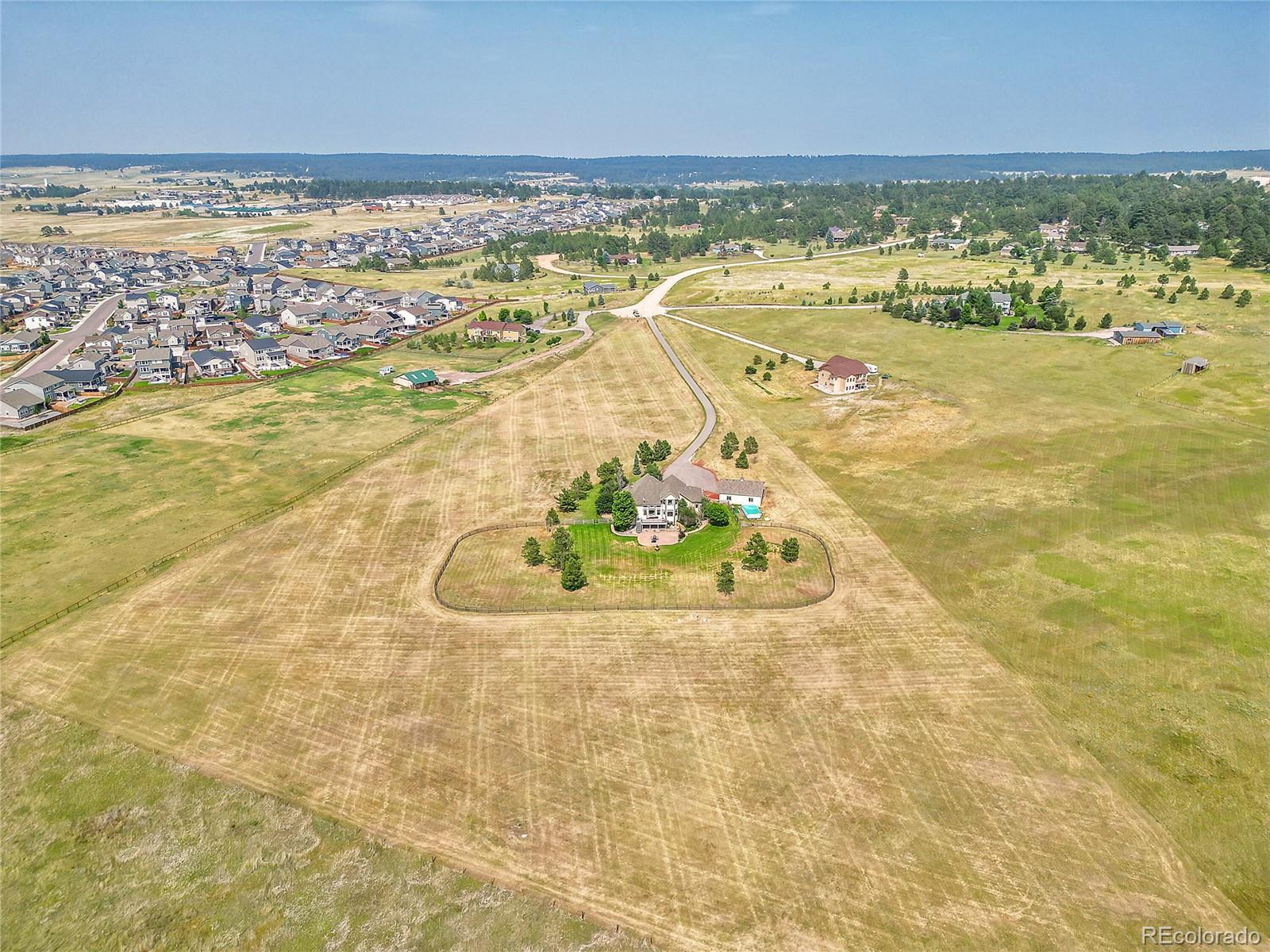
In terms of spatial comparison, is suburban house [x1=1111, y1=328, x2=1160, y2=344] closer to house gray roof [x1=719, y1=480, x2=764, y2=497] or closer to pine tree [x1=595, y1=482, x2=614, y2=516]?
house gray roof [x1=719, y1=480, x2=764, y2=497]

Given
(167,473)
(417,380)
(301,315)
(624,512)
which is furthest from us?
(301,315)

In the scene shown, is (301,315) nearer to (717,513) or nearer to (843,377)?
(843,377)

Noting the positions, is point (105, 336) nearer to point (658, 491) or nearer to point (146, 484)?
point (146, 484)

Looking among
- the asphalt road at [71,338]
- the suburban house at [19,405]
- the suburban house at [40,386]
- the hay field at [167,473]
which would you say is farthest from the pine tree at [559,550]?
the asphalt road at [71,338]

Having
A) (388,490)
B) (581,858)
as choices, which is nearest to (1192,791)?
(581,858)

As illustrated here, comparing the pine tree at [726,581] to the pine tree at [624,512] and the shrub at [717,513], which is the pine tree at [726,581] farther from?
the pine tree at [624,512]

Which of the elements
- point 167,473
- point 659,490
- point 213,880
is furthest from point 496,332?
point 213,880

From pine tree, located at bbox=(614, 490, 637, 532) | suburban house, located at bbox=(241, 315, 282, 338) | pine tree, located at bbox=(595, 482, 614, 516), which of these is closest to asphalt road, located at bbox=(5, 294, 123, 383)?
suburban house, located at bbox=(241, 315, 282, 338)
